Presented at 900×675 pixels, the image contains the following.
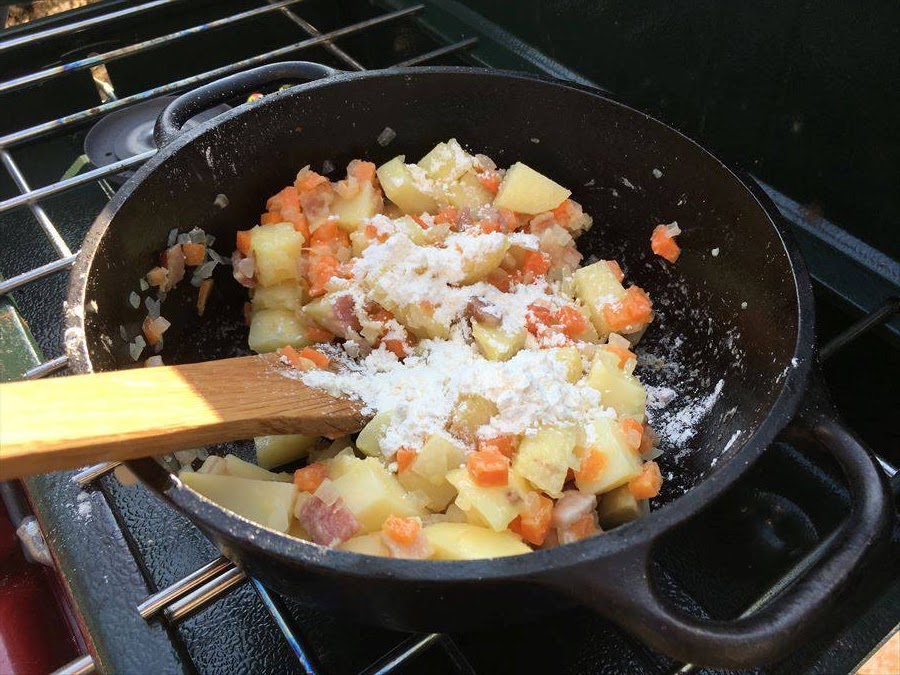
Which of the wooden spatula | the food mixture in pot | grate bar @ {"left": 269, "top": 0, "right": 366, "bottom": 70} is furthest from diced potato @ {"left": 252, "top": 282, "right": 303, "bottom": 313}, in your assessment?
grate bar @ {"left": 269, "top": 0, "right": 366, "bottom": 70}

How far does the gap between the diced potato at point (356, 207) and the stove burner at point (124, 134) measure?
1.84 ft

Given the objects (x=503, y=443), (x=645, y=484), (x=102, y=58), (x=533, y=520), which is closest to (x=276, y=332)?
Answer: (x=503, y=443)

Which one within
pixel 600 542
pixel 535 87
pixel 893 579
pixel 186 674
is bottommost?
pixel 893 579

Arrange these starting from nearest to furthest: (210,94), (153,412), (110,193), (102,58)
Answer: (153,412), (210,94), (102,58), (110,193)

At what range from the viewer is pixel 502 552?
1.09 meters

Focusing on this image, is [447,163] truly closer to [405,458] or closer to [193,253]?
[193,253]

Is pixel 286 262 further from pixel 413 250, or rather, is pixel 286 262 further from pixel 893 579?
pixel 893 579

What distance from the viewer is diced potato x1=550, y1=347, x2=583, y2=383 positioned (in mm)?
1382

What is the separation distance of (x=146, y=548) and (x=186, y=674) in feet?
1.01

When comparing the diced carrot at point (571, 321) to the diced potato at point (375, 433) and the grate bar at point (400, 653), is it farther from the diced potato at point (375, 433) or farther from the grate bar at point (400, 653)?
the grate bar at point (400, 653)

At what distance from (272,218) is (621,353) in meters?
0.80

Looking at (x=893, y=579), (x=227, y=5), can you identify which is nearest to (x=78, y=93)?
(x=227, y=5)

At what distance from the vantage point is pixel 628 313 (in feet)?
A: 4.98

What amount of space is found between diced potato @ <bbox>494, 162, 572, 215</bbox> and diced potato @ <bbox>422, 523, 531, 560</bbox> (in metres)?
0.75
